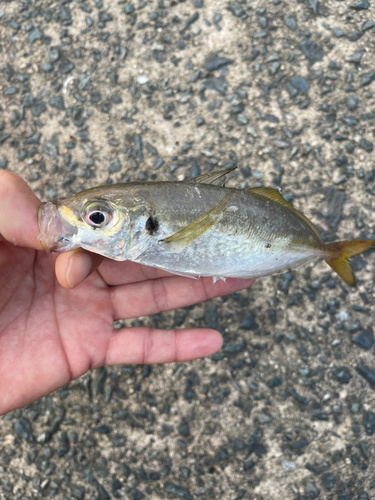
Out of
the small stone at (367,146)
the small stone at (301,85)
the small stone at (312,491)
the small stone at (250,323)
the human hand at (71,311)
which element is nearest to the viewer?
the human hand at (71,311)

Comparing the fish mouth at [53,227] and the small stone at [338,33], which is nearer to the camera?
the fish mouth at [53,227]

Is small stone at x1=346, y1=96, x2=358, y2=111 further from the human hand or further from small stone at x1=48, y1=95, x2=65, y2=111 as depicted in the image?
small stone at x1=48, y1=95, x2=65, y2=111

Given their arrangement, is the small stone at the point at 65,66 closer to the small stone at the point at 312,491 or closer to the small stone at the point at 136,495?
the small stone at the point at 136,495

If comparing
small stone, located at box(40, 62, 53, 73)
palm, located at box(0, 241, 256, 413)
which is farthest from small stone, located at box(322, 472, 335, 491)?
small stone, located at box(40, 62, 53, 73)

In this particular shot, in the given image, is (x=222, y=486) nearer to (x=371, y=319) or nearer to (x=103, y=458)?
(x=103, y=458)

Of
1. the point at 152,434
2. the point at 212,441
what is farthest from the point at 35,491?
the point at 212,441

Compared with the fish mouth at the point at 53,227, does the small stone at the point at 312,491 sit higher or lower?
lower

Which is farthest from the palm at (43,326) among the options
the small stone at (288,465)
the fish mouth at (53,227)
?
the small stone at (288,465)

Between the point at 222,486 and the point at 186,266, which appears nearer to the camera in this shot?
the point at 186,266
